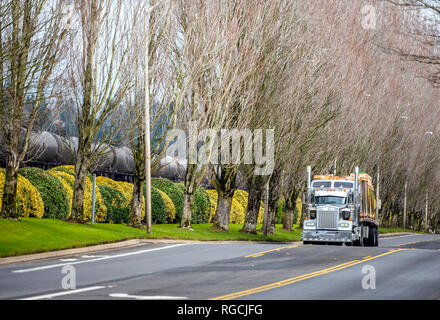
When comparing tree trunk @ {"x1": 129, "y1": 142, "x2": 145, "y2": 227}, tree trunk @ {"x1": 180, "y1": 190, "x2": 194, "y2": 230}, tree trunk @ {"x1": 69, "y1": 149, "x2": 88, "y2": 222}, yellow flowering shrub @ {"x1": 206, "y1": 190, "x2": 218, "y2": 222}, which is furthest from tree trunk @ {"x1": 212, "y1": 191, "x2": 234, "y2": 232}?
tree trunk @ {"x1": 69, "y1": 149, "x2": 88, "y2": 222}

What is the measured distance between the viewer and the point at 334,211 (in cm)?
3194

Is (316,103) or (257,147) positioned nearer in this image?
(257,147)

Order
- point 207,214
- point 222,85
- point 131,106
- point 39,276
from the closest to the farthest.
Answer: point 39,276, point 131,106, point 222,85, point 207,214

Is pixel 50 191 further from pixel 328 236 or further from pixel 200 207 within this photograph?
pixel 200 207

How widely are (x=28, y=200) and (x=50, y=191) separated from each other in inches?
63.8

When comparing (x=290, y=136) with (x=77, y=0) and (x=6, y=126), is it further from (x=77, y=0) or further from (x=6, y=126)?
(x=6, y=126)

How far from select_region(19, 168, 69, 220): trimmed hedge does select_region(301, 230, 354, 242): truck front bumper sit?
1105cm

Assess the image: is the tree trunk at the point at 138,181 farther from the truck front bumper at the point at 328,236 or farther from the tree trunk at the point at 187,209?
the truck front bumper at the point at 328,236

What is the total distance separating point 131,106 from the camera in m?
29.0

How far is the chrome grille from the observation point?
3189 centimetres

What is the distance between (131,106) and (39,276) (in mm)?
13982

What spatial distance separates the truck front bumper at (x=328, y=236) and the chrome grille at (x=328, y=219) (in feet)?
0.81

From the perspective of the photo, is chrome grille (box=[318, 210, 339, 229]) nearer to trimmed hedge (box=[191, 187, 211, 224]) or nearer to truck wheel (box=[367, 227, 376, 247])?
truck wheel (box=[367, 227, 376, 247])
